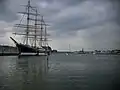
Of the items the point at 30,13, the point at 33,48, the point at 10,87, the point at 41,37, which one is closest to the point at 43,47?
the point at 41,37

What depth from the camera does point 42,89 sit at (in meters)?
8.48

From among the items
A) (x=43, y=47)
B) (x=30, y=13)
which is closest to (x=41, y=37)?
(x=43, y=47)

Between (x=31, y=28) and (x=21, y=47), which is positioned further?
(x=31, y=28)

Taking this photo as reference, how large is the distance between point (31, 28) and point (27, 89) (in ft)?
195

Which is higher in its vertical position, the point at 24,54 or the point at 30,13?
the point at 30,13

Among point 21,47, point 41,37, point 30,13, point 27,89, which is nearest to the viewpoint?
point 27,89

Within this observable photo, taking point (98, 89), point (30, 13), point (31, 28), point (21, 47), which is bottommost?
point (98, 89)

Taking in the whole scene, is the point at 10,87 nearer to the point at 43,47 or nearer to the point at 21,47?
the point at 21,47

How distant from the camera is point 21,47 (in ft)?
197

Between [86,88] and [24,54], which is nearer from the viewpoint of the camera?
[86,88]

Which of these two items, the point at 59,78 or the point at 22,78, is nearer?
the point at 22,78

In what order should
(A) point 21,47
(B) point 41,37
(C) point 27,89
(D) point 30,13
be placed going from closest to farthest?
(C) point 27,89
(A) point 21,47
(D) point 30,13
(B) point 41,37

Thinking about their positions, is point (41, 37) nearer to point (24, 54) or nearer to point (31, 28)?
point (31, 28)

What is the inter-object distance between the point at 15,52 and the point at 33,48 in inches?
228
